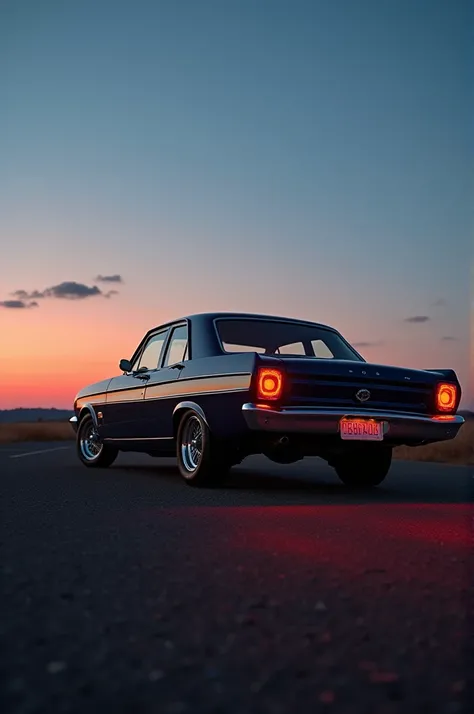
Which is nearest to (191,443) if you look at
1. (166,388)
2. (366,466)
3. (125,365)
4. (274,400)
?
(166,388)

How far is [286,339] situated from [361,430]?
192cm

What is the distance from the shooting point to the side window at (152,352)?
10.1 metres

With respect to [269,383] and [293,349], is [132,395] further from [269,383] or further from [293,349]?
[269,383]

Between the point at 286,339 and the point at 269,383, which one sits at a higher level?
the point at 286,339

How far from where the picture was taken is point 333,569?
4234 millimetres

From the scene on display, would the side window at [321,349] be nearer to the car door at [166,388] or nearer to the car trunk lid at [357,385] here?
the car trunk lid at [357,385]

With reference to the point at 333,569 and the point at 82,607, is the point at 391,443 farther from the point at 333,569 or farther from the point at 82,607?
the point at 82,607

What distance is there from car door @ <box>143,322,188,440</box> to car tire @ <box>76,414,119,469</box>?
1918 millimetres

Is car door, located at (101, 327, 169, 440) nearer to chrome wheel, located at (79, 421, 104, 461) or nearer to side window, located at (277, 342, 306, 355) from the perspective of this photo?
chrome wheel, located at (79, 421, 104, 461)

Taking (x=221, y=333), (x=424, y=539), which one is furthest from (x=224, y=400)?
(x=424, y=539)

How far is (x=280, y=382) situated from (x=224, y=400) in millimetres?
554

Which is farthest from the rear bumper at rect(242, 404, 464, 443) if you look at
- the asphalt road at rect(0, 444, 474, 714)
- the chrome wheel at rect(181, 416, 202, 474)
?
the chrome wheel at rect(181, 416, 202, 474)

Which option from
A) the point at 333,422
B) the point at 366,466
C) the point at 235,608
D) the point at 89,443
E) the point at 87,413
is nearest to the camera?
the point at 235,608

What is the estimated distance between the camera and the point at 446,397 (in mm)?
8617
